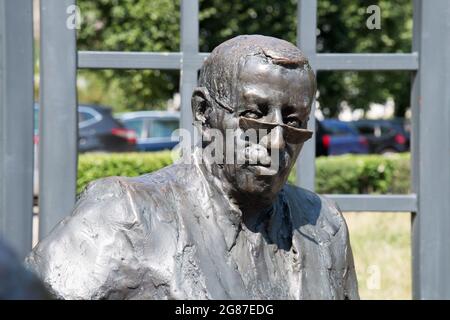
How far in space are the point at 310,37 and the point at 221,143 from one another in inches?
69.6

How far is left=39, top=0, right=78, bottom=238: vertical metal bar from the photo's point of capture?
4223 mm

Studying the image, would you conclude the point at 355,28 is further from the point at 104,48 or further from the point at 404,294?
the point at 404,294

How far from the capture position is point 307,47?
14.4ft

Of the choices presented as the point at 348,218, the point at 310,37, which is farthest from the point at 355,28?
the point at 310,37

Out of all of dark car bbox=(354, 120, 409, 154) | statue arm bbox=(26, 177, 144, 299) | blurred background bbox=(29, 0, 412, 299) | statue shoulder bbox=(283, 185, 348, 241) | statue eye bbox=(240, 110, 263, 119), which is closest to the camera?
statue arm bbox=(26, 177, 144, 299)

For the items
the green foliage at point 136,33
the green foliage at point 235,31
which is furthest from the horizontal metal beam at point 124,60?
the green foliage at point 235,31

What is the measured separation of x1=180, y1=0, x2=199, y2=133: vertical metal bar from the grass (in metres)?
2.41

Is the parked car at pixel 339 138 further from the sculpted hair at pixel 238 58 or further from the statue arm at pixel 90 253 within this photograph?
the statue arm at pixel 90 253

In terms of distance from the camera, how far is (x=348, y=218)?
10898 millimetres

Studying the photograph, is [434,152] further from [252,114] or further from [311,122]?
[252,114]

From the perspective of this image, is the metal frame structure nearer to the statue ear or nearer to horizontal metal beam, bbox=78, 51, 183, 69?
horizontal metal beam, bbox=78, 51, 183, 69

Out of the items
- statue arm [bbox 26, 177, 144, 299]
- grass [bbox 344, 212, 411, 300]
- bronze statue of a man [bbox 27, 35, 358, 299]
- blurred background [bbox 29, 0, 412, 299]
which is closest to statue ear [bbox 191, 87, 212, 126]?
bronze statue of a man [bbox 27, 35, 358, 299]

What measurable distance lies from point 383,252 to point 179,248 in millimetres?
6360

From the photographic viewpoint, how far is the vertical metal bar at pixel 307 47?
4.36m
